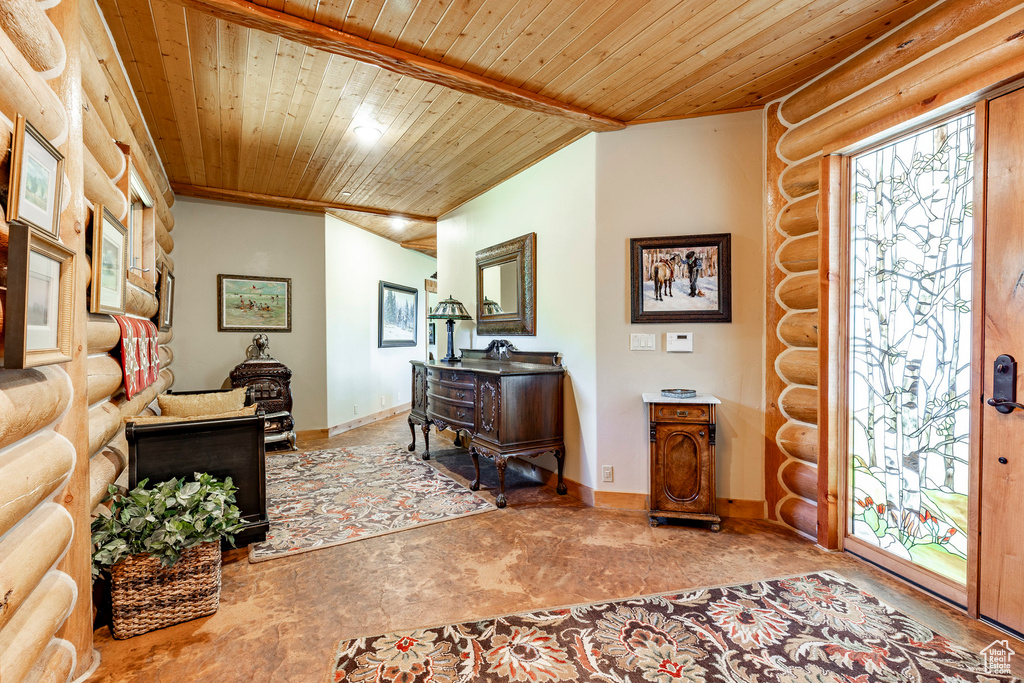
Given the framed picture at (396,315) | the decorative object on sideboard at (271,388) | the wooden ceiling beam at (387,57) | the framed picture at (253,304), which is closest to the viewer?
the wooden ceiling beam at (387,57)

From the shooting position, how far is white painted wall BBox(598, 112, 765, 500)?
10.1 feet

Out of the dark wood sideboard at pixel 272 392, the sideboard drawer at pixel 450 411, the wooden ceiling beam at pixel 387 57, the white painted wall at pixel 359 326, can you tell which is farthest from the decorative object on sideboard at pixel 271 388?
the wooden ceiling beam at pixel 387 57

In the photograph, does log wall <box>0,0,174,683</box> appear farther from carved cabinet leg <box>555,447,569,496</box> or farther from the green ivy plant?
carved cabinet leg <box>555,447,569,496</box>

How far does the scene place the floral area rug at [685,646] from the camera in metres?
1.65

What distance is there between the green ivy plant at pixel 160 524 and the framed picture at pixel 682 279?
8.76 feet

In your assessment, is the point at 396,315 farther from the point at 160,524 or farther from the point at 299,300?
the point at 160,524

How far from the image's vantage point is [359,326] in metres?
6.30

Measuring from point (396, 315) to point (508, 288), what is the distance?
3.44m

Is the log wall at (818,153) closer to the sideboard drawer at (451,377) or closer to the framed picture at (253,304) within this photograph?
the sideboard drawer at (451,377)

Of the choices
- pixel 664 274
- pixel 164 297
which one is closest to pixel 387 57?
pixel 664 274

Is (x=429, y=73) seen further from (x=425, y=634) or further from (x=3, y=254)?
(x=425, y=634)

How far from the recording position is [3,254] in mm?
1187

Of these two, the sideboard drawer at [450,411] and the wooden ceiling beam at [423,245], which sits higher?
the wooden ceiling beam at [423,245]

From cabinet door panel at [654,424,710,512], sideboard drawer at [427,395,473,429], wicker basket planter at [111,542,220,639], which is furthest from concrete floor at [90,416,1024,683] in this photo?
sideboard drawer at [427,395,473,429]
